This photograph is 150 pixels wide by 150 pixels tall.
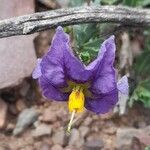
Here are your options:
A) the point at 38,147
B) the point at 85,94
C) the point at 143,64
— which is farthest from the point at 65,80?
the point at 143,64

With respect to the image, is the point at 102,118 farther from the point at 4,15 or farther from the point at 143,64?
the point at 4,15

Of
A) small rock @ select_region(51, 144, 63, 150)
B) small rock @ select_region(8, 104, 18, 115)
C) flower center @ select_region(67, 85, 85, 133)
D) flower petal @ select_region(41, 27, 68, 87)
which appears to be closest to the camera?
flower petal @ select_region(41, 27, 68, 87)

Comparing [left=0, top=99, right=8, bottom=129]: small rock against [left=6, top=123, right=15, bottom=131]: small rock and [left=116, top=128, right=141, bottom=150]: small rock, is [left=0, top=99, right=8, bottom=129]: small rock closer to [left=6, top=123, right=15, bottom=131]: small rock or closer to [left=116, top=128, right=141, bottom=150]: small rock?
[left=6, top=123, right=15, bottom=131]: small rock

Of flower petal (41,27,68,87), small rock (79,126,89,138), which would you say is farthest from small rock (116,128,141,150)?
flower petal (41,27,68,87)

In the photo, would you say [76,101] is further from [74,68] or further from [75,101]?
[74,68]

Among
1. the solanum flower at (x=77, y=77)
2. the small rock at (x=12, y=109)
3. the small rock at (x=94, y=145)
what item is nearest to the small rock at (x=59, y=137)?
the small rock at (x=94, y=145)

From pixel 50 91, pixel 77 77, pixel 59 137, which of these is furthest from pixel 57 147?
pixel 77 77

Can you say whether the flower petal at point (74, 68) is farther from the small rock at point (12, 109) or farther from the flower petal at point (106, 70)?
the small rock at point (12, 109)
